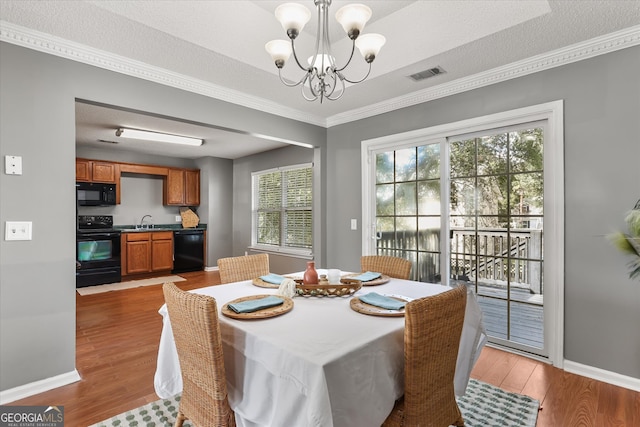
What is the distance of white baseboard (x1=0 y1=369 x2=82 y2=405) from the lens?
7.19ft

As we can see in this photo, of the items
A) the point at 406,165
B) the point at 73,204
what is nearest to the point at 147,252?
the point at 73,204

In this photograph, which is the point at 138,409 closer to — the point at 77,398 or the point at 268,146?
the point at 77,398

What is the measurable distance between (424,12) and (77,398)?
3607 millimetres

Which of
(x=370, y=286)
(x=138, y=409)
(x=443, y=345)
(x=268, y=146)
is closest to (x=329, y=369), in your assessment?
(x=443, y=345)

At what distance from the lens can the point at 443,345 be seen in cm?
146

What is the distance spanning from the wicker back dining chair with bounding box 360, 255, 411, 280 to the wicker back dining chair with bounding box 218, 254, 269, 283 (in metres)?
0.88

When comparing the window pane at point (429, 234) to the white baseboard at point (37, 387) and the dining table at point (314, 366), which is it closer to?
the dining table at point (314, 366)

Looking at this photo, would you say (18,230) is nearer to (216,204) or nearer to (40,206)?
(40,206)

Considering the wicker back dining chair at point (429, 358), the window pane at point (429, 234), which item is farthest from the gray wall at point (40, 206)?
the window pane at point (429, 234)

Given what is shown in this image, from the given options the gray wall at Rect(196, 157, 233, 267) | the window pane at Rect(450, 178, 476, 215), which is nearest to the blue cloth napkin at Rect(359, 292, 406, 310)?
the window pane at Rect(450, 178, 476, 215)

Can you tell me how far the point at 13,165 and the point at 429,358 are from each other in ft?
9.20

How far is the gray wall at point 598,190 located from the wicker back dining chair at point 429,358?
1633mm

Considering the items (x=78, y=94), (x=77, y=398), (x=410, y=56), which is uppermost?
(x=410, y=56)

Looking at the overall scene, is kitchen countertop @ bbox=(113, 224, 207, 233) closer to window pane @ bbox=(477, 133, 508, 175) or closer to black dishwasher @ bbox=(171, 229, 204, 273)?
black dishwasher @ bbox=(171, 229, 204, 273)
